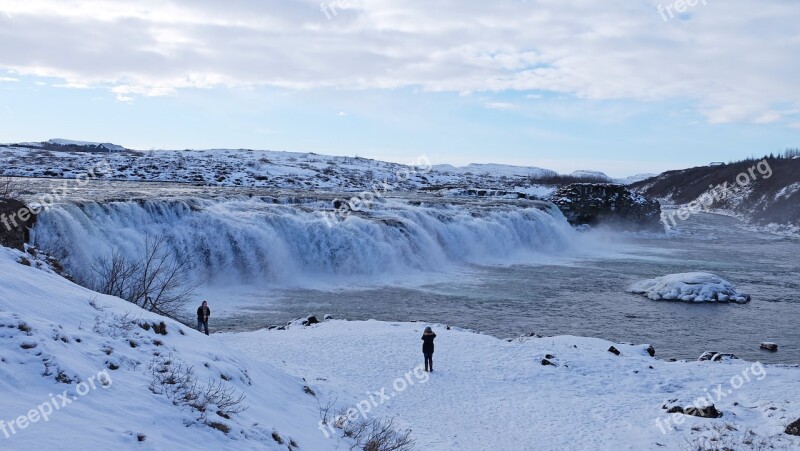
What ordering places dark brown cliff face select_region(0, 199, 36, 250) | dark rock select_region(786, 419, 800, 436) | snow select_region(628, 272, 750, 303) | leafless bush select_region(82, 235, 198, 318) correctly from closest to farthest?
dark rock select_region(786, 419, 800, 436) < dark brown cliff face select_region(0, 199, 36, 250) < leafless bush select_region(82, 235, 198, 318) < snow select_region(628, 272, 750, 303)

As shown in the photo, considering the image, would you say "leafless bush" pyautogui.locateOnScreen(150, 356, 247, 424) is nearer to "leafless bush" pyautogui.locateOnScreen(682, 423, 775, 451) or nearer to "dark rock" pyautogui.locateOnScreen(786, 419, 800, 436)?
"leafless bush" pyautogui.locateOnScreen(682, 423, 775, 451)

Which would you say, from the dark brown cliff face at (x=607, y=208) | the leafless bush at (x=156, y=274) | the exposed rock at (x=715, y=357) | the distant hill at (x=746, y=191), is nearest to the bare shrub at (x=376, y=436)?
the exposed rock at (x=715, y=357)

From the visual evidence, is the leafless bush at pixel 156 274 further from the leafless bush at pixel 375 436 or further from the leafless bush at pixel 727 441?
the leafless bush at pixel 727 441

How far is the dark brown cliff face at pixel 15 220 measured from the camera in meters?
18.0

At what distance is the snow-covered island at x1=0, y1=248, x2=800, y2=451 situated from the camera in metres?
7.15

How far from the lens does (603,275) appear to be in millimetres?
34750

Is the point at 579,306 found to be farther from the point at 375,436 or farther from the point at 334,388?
the point at 375,436

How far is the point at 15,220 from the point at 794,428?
2260 cm

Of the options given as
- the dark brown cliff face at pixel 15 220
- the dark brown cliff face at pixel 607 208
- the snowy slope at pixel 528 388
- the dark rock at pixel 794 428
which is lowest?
the snowy slope at pixel 528 388

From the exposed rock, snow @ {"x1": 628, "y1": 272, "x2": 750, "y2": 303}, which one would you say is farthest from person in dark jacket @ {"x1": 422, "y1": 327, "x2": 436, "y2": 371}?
snow @ {"x1": 628, "y1": 272, "x2": 750, "y2": 303}

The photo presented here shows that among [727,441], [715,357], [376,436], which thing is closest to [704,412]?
[727,441]

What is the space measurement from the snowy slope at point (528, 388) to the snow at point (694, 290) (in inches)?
400

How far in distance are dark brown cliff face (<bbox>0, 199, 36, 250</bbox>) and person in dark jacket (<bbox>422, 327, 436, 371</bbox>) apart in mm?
12023

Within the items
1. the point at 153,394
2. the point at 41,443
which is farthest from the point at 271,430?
the point at 41,443
